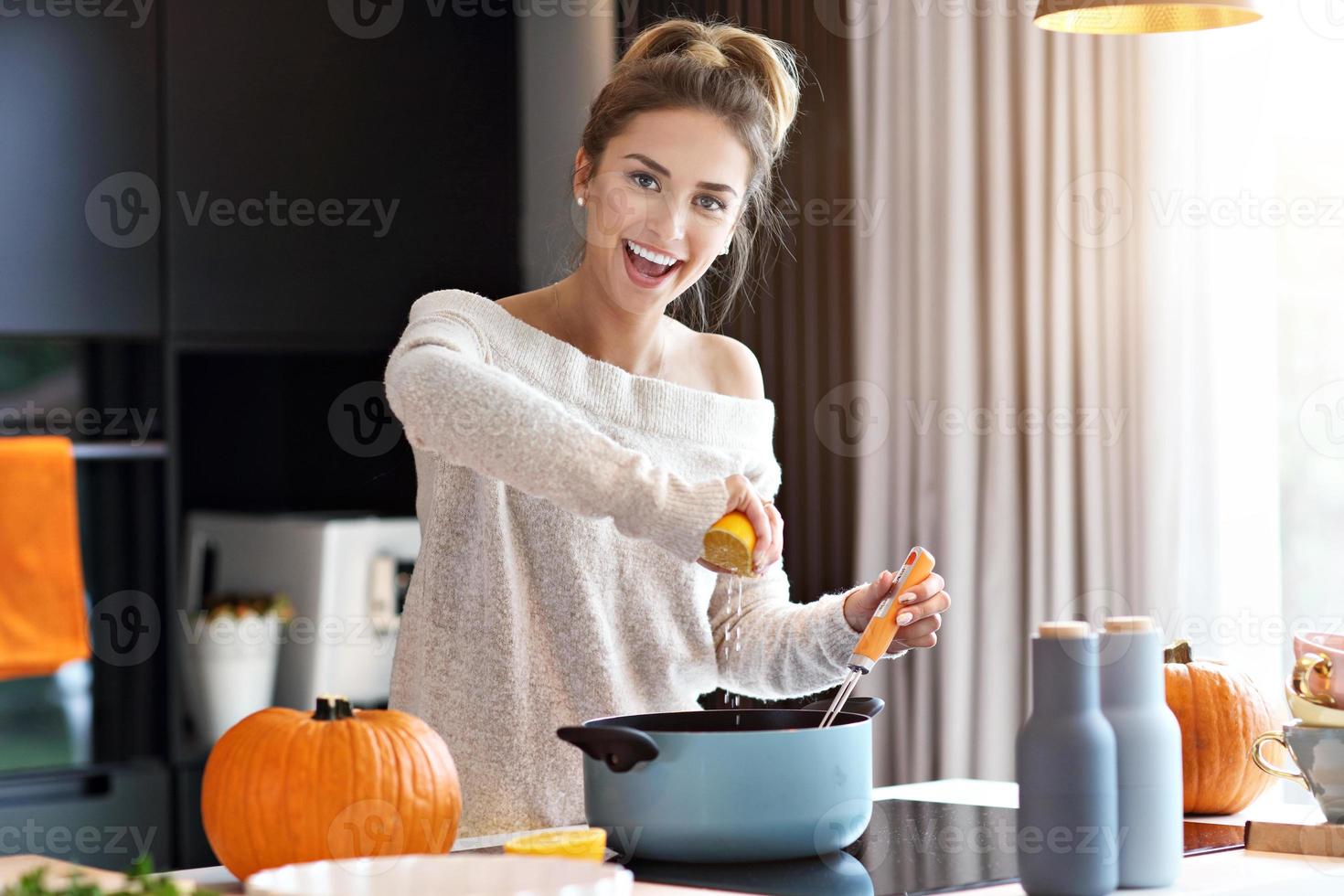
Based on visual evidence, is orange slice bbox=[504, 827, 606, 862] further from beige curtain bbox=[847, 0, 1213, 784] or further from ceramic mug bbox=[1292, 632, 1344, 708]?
beige curtain bbox=[847, 0, 1213, 784]

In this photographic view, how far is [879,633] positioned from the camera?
50.8 inches

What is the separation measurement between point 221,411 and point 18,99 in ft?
2.14

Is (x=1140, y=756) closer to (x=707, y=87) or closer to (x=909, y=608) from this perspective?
(x=909, y=608)

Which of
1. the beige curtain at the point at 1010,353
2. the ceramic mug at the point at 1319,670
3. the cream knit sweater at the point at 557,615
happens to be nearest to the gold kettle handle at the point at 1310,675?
the ceramic mug at the point at 1319,670

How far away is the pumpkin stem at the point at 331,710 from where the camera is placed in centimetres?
113

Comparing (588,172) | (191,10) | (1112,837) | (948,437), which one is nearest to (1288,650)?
(948,437)

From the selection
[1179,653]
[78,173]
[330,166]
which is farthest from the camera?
[330,166]

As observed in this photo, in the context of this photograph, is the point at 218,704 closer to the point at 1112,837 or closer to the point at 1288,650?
the point at 1288,650

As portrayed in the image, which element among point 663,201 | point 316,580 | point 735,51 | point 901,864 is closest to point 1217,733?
point 901,864

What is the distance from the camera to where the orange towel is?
2.39 m

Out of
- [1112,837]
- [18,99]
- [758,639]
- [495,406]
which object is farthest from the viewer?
[18,99]

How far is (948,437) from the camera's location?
2.83 metres

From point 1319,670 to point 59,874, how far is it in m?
0.92

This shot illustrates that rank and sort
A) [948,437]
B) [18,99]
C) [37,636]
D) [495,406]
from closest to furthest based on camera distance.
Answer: [495,406] → [37,636] → [18,99] → [948,437]
